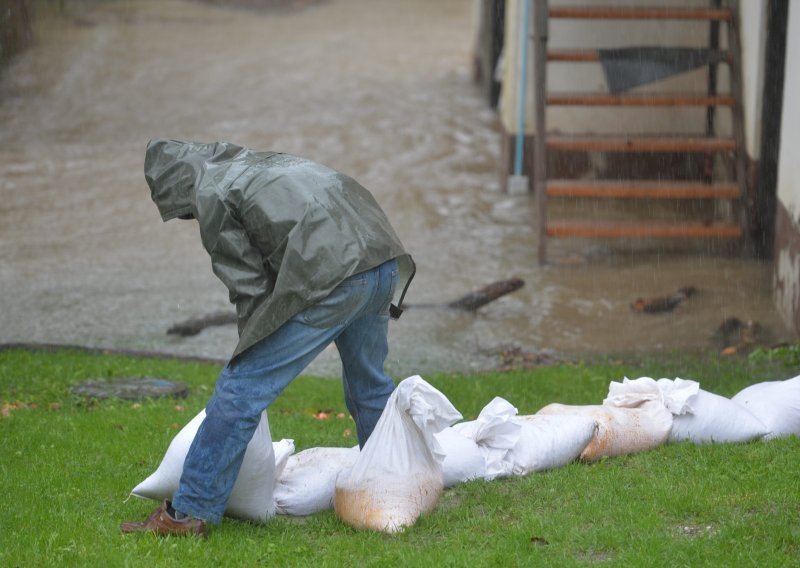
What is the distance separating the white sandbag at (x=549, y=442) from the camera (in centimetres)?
513

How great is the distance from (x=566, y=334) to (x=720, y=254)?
2.50 m

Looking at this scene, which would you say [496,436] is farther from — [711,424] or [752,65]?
[752,65]

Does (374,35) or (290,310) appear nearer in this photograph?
(290,310)

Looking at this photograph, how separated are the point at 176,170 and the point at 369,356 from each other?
3.58 feet

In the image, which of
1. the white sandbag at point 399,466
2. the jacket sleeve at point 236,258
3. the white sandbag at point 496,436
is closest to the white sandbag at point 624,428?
the white sandbag at point 496,436

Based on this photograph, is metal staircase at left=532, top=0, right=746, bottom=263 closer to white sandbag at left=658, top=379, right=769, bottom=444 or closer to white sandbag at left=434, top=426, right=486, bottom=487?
white sandbag at left=658, top=379, right=769, bottom=444

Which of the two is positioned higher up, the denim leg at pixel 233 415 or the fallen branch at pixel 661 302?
the denim leg at pixel 233 415

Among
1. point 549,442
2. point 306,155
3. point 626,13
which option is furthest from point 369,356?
point 306,155

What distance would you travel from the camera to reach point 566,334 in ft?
29.1

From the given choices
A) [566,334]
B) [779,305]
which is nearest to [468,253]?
[566,334]

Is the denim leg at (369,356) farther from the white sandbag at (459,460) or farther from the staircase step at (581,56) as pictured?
the staircase step at (581,56)

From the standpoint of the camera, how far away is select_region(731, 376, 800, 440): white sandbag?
559 centimetres

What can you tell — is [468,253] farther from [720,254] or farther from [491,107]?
[491,107]

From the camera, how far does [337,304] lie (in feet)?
14.5
